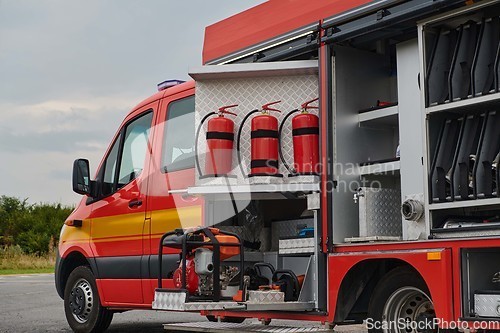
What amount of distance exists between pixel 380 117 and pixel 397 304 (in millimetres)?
1515

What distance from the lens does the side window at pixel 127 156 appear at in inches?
344

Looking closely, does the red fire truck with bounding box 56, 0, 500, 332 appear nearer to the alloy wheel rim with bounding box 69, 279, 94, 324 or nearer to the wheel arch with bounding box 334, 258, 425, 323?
the wheel arch with bounding box 334, 258, 425, 323

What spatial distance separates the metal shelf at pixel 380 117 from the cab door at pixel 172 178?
1913 mm

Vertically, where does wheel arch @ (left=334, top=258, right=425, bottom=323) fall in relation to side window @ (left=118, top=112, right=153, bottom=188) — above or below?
below

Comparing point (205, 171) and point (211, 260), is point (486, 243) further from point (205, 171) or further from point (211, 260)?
point (205, 171)

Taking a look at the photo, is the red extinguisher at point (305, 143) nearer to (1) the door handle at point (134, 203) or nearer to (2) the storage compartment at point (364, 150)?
(2) the storage compartment at point (364, 150)

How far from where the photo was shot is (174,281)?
278 inches

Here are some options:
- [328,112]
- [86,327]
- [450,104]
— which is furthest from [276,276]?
[86,327]

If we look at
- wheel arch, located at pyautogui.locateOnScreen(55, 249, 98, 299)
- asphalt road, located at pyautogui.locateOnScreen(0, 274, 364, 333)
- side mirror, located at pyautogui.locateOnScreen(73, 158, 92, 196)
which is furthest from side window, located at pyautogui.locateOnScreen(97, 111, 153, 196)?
asphalt road, located at pyautogui.locateOnScreen(0, 274, 364, 333)

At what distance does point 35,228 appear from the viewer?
112ft

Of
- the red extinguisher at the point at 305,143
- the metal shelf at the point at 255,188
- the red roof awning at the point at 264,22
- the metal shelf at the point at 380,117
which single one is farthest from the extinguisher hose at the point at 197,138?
the metal shelf at the point at 380,117

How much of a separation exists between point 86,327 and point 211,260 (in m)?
3.00

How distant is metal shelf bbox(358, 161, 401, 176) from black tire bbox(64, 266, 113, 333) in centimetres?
392

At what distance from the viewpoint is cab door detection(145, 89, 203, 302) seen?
7.79 metres
